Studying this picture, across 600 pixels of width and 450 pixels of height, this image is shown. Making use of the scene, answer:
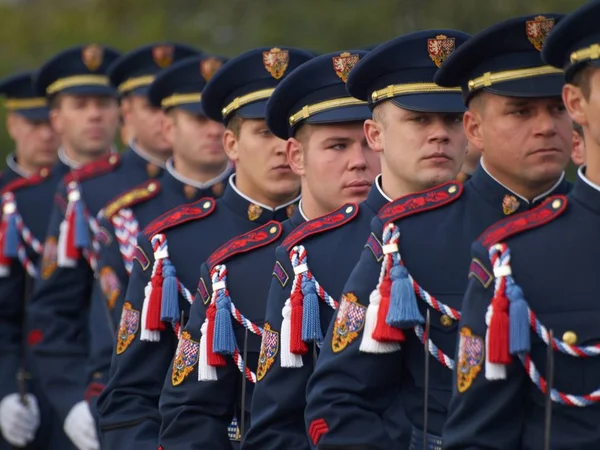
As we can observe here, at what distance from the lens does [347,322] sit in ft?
19.0

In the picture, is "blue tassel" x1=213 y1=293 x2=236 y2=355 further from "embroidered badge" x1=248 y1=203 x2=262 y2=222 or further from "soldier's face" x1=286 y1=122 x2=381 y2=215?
"embroidered badge" x1=248 y1=203 x2=262 y2=222

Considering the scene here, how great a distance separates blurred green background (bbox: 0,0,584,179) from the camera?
17469 millimetres

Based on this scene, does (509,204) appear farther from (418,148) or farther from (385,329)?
(385,329)

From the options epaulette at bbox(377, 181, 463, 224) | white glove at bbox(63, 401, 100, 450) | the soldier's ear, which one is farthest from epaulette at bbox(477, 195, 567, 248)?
white glove at bbox(63, 401, 100, 450)

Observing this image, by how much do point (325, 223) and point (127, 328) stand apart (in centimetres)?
131

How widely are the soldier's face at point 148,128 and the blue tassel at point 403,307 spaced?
15.2 ft

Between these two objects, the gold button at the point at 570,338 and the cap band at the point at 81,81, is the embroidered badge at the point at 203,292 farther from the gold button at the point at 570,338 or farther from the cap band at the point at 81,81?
the cap band at the point at 81,81

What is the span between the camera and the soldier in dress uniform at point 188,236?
23.9 feet

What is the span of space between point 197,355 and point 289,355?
0.63 m

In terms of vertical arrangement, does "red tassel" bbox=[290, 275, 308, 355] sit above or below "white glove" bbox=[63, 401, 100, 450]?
above

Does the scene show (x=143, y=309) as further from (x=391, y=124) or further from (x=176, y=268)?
A: (x=391, y=124)

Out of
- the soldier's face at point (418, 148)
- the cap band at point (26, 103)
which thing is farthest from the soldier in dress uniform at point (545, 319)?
the cap band at point (26, 103)

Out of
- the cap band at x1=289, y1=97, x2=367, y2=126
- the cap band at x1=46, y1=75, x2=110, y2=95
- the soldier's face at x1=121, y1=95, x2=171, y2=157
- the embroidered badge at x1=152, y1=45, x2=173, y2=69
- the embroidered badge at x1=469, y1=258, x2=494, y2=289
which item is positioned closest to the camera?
the embroidered badge at x1=469, y1=258, x2=494, y2=289

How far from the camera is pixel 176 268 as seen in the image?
24.7ft
